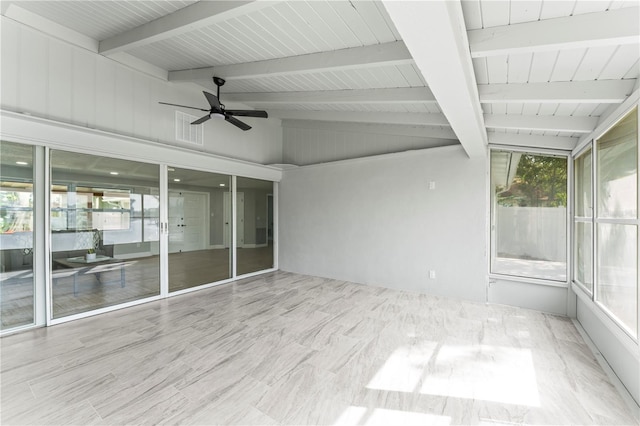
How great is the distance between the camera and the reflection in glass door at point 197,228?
4750mm

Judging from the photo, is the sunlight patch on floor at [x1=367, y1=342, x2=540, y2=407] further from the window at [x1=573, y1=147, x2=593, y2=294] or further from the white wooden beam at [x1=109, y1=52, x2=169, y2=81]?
the white wooden beam at [x1=109, y1=52, x2=169, y2=81]

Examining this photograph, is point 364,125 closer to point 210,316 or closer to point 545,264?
point 545,264

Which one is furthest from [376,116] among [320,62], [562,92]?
[562,92]

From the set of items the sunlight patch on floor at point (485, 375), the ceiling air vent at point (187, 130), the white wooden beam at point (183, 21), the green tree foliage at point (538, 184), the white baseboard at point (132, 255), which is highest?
the white wooden beam at point (183, 21)

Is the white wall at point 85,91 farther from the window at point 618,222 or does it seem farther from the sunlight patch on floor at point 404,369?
the window at point 618,222

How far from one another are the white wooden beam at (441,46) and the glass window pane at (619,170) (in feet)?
4.34

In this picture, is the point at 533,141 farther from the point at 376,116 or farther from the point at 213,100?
the point at 213,100

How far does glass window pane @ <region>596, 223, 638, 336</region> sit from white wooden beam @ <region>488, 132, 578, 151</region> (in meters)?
1.36

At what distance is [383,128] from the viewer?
207 inches

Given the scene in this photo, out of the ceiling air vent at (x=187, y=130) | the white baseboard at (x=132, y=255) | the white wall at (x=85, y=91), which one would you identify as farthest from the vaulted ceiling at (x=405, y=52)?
the white baseboard at (x=132, y=255)

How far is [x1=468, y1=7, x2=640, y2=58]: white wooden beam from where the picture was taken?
1557mm

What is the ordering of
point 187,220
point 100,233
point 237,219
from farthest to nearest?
point 237,219 < point 187,220 < point 100,233

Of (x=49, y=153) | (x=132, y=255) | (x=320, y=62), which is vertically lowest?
(x=132, y=255)

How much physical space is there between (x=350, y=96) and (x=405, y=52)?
126 cm
